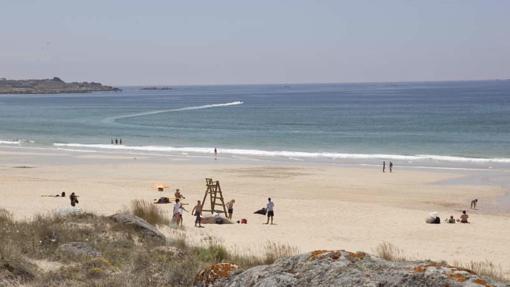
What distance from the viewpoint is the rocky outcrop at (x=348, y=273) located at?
4.65 m

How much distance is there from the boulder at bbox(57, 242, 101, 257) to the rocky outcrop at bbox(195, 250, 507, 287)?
13.9 ft

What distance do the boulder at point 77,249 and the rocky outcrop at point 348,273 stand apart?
422 centimetres

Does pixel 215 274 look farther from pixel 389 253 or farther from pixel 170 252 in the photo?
pixel 389 253

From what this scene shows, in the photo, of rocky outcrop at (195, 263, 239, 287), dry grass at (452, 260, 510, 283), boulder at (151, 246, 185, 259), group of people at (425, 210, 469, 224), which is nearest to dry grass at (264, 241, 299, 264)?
boulder at (151, 246, 185, 259)

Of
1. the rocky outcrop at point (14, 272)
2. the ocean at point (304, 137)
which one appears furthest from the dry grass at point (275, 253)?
the ocean at point (304, 137)

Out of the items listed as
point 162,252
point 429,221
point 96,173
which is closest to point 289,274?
point 162,252

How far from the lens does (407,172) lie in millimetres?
39688

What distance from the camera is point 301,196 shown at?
30.0 m

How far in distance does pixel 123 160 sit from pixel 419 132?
3581 centimetres

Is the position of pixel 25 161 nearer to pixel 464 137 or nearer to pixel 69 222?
pixel 69 222

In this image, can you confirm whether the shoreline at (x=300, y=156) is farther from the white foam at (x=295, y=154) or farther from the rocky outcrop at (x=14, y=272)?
the rocky outcrop at (x=14, y=272)

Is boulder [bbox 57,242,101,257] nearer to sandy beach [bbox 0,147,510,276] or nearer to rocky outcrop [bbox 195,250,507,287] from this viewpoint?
sandy beach [bbox 0,147,510,276]

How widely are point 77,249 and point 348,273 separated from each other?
582 cm

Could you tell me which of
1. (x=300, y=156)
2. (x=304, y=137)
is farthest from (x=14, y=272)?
(x=304, y=137)
